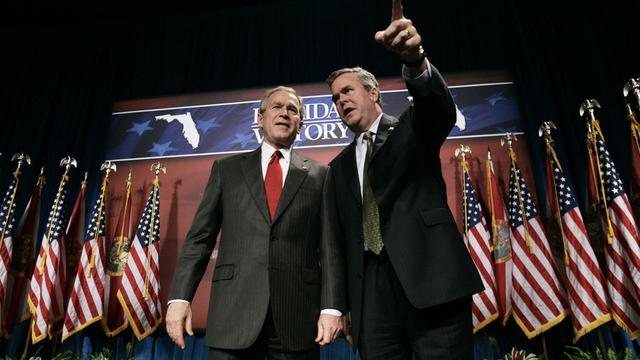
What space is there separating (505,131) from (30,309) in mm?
4175

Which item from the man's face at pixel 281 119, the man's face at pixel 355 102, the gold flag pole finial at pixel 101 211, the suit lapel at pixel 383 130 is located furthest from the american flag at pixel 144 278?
the suit lapel at pixel 383 130

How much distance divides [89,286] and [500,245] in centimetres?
322

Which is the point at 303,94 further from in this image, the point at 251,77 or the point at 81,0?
the point at 81,0

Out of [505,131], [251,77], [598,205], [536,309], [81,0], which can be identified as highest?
[81,0]

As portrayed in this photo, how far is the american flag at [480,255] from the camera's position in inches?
124

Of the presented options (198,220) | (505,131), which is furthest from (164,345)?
(505,131)

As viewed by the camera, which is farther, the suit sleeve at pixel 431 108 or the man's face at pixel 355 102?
the man's face at pixel 355 102

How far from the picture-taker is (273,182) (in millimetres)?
1720

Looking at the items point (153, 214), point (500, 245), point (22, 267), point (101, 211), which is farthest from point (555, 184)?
point (22, 267)

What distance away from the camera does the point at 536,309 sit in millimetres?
3070

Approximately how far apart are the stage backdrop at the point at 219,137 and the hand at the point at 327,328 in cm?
234

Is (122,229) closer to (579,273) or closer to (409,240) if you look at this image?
(409,240)

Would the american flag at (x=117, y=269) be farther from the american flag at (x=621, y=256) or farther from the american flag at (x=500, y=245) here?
the american flag at (x=621, y=256)

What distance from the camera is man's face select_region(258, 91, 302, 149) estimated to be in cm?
183
